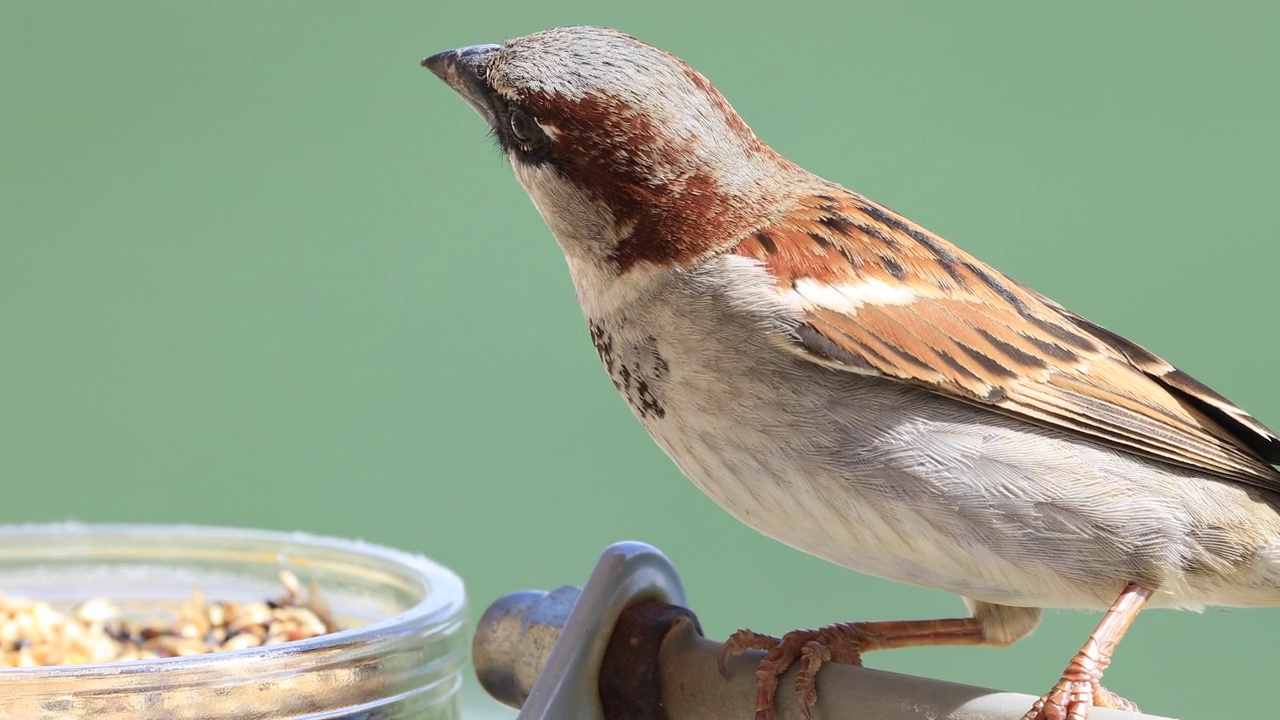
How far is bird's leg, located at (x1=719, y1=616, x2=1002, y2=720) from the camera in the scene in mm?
1097

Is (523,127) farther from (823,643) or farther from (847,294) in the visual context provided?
(823,643)

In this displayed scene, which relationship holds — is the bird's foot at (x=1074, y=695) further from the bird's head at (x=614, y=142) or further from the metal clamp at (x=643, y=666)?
the bird's head at (x=614, y=142)

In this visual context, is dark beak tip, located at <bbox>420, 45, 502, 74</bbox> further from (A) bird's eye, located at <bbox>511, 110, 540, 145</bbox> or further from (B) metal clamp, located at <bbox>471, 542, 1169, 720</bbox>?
(B) metal clamp, located at <bbox>471, 542, 1169, 720</bbox>

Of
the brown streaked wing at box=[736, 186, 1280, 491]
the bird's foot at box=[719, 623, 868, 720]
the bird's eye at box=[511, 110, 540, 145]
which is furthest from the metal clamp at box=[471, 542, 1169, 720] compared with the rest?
the bird's eye at box=[511, 110, 540, 145]

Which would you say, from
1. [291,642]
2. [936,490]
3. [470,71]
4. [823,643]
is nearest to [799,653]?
[823,643]

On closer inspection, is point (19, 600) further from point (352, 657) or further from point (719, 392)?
point (719, 392)

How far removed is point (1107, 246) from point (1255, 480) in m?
1.86

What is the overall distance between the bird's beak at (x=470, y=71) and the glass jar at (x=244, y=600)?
0.42 m

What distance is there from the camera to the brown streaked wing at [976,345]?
113cm

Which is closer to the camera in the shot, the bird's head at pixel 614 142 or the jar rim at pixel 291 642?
the jar rim at pixel 291 642

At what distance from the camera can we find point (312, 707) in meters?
1.07

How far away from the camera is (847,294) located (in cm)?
116

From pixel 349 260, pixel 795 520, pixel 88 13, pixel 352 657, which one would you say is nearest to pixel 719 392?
pixel 795 520

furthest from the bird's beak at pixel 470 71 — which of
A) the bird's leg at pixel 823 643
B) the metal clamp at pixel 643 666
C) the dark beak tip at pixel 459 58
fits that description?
the bird's leg at pixel 823 643
